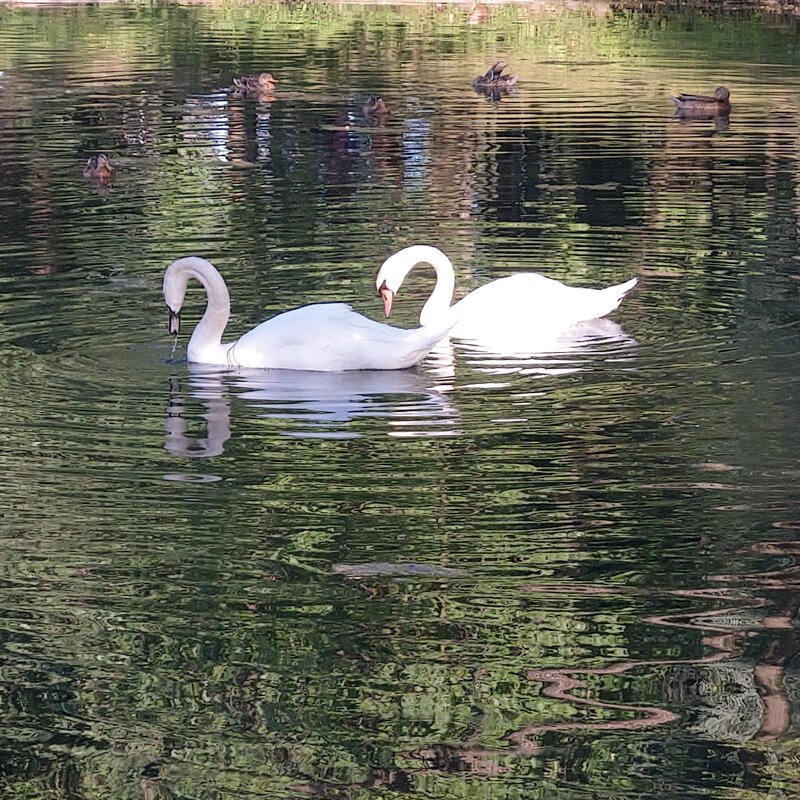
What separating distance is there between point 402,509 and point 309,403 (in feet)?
7.13

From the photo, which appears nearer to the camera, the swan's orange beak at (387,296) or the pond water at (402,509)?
the pond water at (402,509)

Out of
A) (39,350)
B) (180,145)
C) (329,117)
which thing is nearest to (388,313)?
(39,350)

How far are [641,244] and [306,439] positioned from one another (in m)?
6.72

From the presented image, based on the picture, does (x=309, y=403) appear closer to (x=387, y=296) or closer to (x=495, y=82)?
(x=387, y=296)

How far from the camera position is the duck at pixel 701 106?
26250 mm

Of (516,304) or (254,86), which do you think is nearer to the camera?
(516,304)

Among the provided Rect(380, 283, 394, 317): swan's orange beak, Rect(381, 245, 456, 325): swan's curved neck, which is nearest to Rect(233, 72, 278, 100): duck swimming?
Rect(381, 245, 456, 325): swan's curved neck

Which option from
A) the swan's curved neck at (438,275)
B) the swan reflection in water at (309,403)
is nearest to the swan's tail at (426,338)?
the swan reflection in water at (309,403)

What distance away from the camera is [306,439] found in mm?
9430

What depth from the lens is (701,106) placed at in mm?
26250

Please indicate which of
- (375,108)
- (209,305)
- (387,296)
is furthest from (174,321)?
(375,108)

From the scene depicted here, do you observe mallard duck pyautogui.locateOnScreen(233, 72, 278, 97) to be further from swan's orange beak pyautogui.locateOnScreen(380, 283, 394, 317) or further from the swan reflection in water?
the swan reflection in water

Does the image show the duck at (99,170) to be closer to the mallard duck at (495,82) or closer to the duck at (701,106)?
the duck at (701,106)

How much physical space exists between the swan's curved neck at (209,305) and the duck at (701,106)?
1604 centimetres
